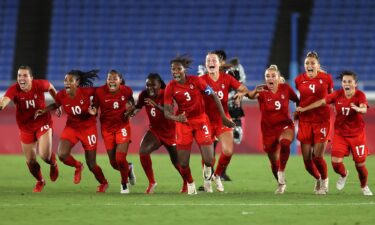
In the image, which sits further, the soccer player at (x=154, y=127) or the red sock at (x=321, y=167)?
the soccer player at (x=154, y=127)

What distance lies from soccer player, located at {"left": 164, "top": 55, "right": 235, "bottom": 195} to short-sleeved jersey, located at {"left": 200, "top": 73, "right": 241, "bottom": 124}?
452mm

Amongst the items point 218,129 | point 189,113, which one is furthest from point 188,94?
point 218,129

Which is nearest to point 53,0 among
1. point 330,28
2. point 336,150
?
point 330,28

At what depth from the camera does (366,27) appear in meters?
30.9

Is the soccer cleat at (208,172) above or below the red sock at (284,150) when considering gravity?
below

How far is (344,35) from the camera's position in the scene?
101 feet

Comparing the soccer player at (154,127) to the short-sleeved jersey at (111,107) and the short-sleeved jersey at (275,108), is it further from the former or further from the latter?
the short-sleeved jersey at (275,108)

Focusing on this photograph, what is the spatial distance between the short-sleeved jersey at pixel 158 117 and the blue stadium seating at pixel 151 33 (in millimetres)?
15501

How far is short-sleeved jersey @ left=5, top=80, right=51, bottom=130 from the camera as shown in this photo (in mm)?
14500

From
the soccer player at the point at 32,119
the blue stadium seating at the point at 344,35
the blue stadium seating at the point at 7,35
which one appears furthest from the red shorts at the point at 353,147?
the blue stadium seating at the point at 7,35

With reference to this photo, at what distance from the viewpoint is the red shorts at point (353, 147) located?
1320 cm

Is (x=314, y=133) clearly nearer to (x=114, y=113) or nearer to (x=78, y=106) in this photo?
(x=114, y=113)

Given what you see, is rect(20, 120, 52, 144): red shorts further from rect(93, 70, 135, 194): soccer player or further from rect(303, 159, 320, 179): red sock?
rect(303, 159, 320, 179): red sock

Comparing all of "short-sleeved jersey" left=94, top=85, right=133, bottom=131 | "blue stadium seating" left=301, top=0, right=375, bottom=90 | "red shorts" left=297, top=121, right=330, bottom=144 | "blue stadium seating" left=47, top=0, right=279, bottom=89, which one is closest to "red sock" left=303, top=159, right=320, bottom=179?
"red shorts" left=297, top=121, right=330, bottom=144
